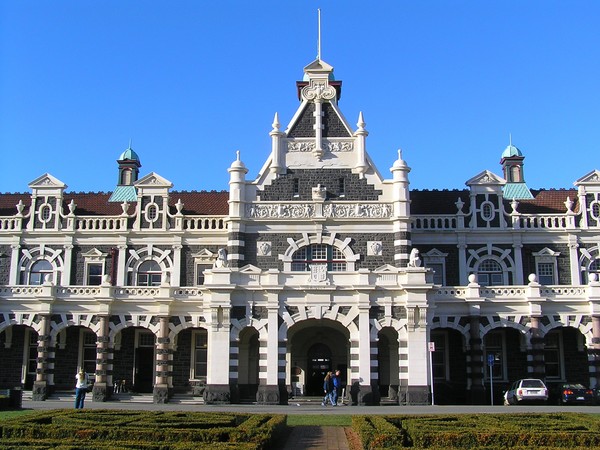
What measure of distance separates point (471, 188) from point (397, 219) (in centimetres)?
848

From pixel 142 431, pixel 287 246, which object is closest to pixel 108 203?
pixel 287 246

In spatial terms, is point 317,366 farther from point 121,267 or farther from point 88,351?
point 88,351

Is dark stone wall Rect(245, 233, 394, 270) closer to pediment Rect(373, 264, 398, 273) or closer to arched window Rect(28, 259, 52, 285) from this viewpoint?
pediment Rect(373, 264, 398, 273)

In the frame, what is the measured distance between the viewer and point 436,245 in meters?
47.8

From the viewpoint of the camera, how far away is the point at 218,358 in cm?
3928

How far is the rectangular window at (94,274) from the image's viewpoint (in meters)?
47.9

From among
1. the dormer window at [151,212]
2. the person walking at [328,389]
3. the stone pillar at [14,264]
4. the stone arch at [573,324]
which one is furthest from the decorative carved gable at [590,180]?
the stone pillar at [14,264]

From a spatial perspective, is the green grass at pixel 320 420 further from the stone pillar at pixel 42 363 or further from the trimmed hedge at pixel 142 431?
the stone pillar at pixel 42 363

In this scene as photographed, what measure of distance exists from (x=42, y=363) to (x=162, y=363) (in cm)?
718

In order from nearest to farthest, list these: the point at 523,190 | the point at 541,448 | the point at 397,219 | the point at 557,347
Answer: the point at 541,448
the point at 397,219
the point at 557,347
the point at 523,190

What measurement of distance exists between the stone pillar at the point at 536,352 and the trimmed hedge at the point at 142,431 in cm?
2458

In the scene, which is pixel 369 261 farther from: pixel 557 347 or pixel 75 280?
pixel 75 280

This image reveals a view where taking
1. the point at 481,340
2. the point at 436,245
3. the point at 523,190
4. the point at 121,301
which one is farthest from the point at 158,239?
the point at 523,190

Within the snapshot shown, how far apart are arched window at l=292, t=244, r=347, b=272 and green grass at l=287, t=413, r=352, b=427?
15120 millimetres
